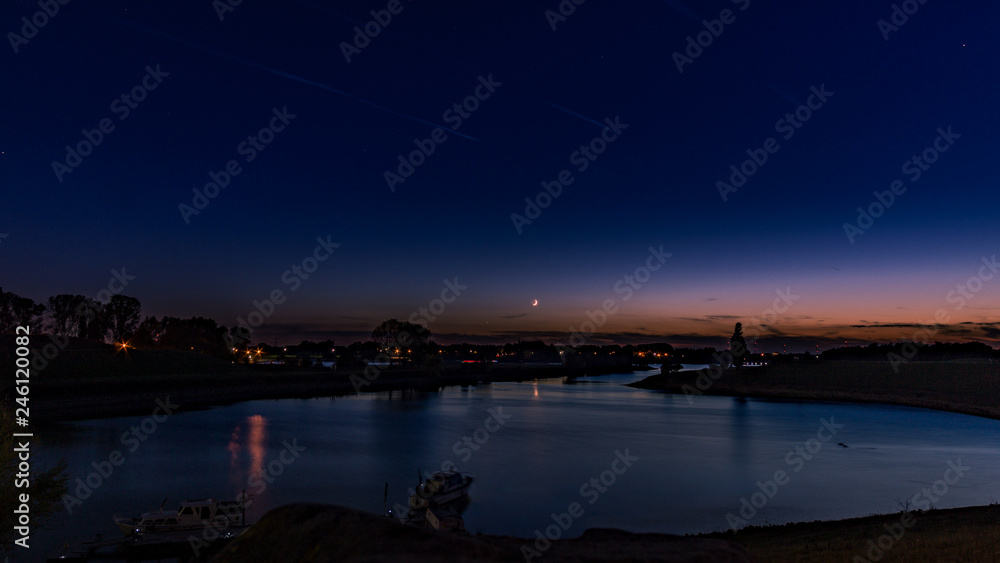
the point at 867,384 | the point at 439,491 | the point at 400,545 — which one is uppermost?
the point at 400,545

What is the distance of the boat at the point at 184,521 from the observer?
2411 centimetres

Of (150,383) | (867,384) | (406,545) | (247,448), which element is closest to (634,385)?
(867,384)

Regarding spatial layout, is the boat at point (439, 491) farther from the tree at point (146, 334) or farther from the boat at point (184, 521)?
the tree at point (146, 334)

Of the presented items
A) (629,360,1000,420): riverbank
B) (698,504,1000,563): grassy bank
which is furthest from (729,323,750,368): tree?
(698,504,1000,563): grassy bank

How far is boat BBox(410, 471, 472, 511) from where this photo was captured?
30.0 metres

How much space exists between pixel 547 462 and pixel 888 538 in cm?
2943

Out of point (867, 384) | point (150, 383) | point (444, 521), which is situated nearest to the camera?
point (444, 521)

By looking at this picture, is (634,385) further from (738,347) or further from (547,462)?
(547,462)

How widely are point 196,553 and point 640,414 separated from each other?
73071mm

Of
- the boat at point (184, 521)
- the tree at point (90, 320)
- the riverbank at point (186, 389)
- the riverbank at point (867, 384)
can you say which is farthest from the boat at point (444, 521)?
the tree at point (90, 320)

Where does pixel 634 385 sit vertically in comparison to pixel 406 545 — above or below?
below

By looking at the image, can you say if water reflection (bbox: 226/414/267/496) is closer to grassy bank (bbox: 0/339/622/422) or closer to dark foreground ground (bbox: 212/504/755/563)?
grassy bank (bbox: 0/339/622/422)

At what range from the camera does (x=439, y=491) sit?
31641 millimetres

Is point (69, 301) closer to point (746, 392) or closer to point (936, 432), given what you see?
point (746, 392)
